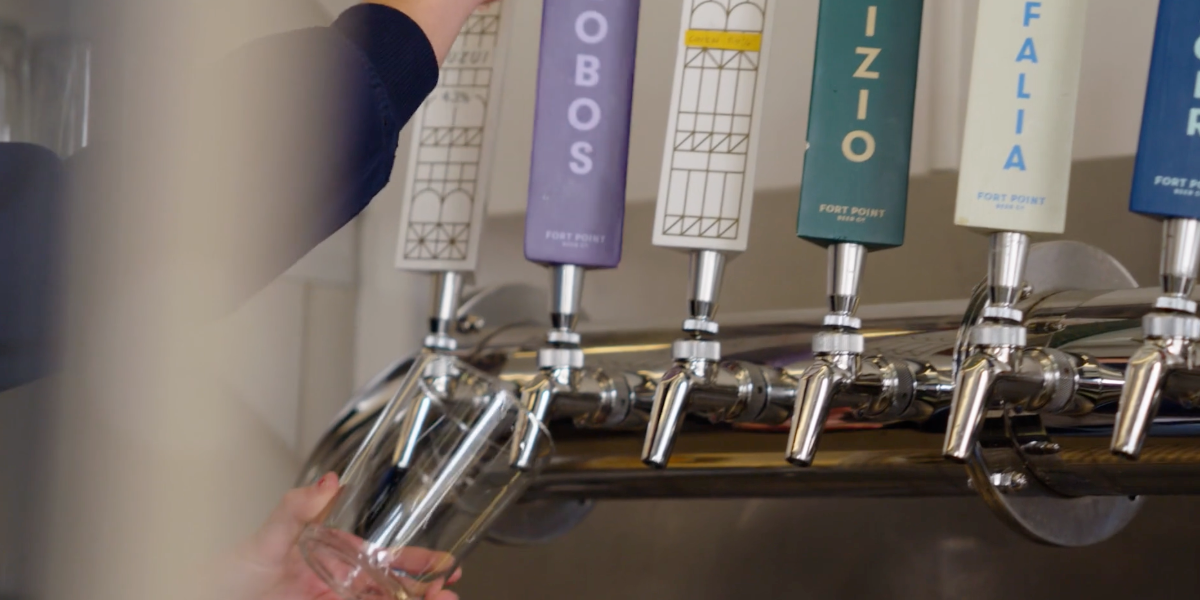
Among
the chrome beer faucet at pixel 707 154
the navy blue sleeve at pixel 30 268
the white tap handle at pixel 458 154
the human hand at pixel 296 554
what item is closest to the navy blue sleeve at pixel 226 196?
the navy blue sleeve at pixel 30 268

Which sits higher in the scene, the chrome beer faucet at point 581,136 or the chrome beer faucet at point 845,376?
the chrome beer faucet at point 581,136

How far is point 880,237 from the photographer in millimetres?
497

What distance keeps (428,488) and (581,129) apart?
215 millimetres

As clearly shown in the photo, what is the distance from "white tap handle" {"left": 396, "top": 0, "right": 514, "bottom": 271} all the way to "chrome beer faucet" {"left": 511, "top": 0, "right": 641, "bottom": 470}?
0.10 meters

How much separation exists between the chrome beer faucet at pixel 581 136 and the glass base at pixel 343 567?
0.11 m

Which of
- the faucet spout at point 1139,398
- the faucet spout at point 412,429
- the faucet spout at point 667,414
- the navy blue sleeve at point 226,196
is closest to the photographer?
the navy blue sleeve at point 226,196

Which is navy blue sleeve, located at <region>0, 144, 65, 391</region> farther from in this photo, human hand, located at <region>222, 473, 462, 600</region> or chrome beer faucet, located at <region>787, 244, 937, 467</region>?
chrome beer faucet, located at <region>787, 244, 937, 467</region>

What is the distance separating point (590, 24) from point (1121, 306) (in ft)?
0.98

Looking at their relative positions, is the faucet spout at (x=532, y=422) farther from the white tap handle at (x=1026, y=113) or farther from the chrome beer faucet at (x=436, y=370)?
the white tap handle at (x=1026, y=113)

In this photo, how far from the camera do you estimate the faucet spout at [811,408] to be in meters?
0.48

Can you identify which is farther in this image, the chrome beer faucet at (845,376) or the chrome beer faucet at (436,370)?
the chrome beer faucet at (436,370)

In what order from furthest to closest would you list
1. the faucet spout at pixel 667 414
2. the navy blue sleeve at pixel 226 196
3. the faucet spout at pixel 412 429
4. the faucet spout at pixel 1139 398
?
the faucet spout at pixel 412 429 → the faucet spout at pixel 667 414 → the faucet spout at pixel 1139 398 → the navy blue sleeve at pixel 226 196

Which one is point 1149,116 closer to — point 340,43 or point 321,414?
point 340,43

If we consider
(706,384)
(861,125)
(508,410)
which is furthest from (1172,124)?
(508,410)
